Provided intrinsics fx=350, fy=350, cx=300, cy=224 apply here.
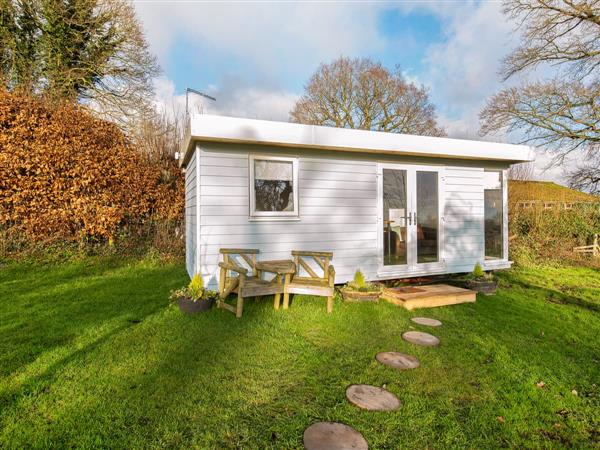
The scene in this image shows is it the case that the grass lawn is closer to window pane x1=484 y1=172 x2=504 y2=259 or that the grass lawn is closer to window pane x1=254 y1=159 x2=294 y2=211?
window pane x1=254 y1=159 x2=294 y2=211

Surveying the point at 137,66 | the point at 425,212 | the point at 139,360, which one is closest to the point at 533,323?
the point at 425,212

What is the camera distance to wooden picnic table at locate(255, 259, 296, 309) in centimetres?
425

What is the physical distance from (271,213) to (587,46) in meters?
11.6

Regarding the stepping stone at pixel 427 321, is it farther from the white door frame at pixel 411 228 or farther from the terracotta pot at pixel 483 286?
the terracotta pot at pixel 483 286

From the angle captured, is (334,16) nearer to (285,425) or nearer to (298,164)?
(298,164)

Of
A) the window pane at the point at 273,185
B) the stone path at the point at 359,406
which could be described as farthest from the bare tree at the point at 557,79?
the stone path at the point at 359,406

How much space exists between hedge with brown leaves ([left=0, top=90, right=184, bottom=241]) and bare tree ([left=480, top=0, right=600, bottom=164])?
1183 cm

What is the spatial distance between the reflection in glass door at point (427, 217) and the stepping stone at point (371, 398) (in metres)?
4.02

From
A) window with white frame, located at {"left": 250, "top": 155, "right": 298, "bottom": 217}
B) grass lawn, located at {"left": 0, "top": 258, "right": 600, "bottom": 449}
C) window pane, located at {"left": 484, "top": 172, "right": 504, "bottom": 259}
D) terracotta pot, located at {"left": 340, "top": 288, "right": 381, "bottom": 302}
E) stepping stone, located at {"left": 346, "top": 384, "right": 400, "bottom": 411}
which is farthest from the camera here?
window pane, located at {"left": 484, "top": 172, "right": 504, "bottom": 259}

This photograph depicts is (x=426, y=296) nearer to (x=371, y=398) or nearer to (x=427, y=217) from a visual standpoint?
(x=427, y=217)

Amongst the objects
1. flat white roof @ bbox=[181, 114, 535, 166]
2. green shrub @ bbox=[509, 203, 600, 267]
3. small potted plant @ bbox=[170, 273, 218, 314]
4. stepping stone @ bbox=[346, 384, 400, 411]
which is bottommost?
stepping stone @ bbox=[346, 384, 400, 411]

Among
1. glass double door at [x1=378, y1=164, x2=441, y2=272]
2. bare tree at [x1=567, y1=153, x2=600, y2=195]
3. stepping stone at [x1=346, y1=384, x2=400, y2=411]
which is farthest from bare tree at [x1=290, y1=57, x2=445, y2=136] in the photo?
stepping stone at [x1=346, y1=384, x2=400, y2=411]

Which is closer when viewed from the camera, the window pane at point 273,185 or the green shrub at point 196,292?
the green shrub at point 196,292

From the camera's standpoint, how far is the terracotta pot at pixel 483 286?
18.6 feet
